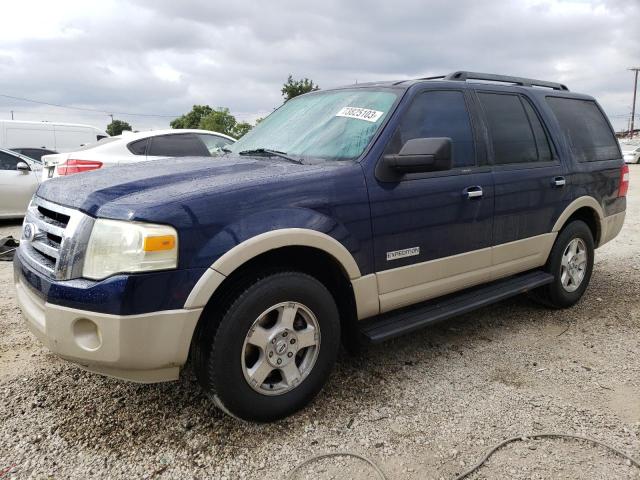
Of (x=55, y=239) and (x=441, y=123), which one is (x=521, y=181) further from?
(x=55, y=239)

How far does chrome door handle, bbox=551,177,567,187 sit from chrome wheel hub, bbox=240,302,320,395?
250 cm

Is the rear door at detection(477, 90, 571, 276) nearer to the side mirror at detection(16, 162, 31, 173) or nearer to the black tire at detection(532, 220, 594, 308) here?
the black tire at detection(532, 220, 594, 308)

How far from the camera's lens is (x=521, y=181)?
3.86 meters

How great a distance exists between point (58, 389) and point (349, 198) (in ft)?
6.78

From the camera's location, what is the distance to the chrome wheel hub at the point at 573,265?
4.52 metres

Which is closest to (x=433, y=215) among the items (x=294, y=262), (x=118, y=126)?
(x=294, y=262)

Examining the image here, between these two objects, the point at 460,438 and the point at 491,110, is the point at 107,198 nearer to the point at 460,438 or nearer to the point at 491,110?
the point at 460,438

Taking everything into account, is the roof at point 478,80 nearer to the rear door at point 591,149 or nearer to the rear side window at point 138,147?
Answer: the rear door at point 591,149

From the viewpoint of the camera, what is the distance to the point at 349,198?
2865mm

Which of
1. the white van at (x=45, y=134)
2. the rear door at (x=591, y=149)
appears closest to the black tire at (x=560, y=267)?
the rear door at (x=591, y=149)

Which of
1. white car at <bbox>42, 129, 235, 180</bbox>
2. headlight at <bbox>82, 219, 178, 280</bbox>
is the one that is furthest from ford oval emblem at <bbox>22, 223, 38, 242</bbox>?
white car at <bbox>42, 129, 235, 180</bbox>

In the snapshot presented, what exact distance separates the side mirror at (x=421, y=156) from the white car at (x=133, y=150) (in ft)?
15.9

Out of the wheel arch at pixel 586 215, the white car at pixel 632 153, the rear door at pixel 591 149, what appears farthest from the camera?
the white car at pixel 632 153

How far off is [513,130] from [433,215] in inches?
49.3
